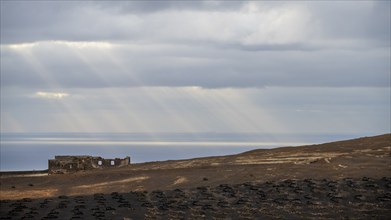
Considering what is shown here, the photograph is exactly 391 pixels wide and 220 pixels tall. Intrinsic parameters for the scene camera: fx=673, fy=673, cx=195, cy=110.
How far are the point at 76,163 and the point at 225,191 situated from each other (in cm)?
2449

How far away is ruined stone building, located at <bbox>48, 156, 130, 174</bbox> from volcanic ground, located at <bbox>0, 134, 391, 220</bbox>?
4.96 meters

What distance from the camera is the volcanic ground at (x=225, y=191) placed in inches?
1209

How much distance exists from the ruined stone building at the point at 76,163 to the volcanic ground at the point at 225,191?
496 centimetres

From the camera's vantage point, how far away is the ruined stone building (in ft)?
187

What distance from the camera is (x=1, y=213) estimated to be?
112 feet

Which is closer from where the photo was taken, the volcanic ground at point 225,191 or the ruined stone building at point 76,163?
the volcanic ground at point 225,191

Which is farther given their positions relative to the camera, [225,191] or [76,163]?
[76,163]

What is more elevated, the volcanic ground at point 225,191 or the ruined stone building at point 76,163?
the ruined stone building at point 76,163

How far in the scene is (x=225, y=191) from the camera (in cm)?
3644

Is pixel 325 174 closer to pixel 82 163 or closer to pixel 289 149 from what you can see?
pixel 289 149

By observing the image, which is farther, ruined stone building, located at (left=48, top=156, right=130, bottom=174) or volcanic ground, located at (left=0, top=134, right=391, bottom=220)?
ruined stone building, located at (left=48, top=156, right=130, bottom=174)

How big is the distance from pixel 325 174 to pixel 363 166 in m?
3.54

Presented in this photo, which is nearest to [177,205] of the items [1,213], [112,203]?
[112,203]

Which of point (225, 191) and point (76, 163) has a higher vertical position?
point (76, 163)
